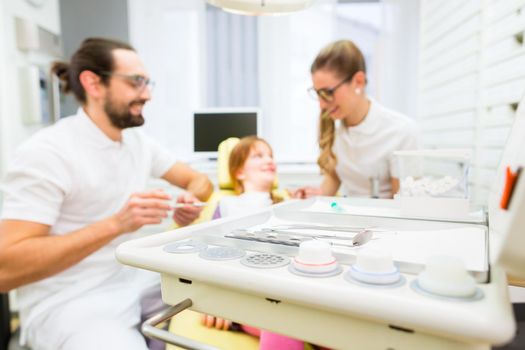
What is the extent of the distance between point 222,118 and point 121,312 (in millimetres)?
1189

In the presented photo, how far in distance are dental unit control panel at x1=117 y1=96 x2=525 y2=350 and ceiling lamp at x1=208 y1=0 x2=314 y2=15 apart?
0.69 metres

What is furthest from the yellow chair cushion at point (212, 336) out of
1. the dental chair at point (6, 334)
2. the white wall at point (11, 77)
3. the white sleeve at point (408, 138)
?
the white wall at point (11, 77)

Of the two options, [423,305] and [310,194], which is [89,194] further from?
[423,305]

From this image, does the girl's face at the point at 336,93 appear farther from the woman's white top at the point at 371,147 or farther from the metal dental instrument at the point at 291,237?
the metal dental instrument at the point at 291,237

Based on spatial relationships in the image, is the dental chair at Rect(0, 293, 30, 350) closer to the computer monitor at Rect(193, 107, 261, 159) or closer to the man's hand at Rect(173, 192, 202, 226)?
the man's hand at Rect(173, 192, 202, 226)

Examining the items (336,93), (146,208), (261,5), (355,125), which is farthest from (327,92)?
(146,208)

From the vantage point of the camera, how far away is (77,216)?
124 cm

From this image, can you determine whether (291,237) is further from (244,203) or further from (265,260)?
(244,203)

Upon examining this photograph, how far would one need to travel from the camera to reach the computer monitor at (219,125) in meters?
1.98

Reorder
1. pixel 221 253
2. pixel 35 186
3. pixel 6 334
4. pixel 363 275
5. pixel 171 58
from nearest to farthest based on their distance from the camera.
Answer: pixel 363 275 → pixel 221 253 → pixel 35 186 → pixel 6 334 → pixel 171 58

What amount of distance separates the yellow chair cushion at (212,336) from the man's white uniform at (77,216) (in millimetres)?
127

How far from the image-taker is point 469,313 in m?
0.38

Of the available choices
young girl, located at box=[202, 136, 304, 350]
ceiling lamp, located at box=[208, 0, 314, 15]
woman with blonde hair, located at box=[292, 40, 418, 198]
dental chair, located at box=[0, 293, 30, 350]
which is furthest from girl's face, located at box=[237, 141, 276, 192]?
dental chair, located at box=[0, 293, 30, 350]

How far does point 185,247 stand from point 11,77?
6.35 ft
